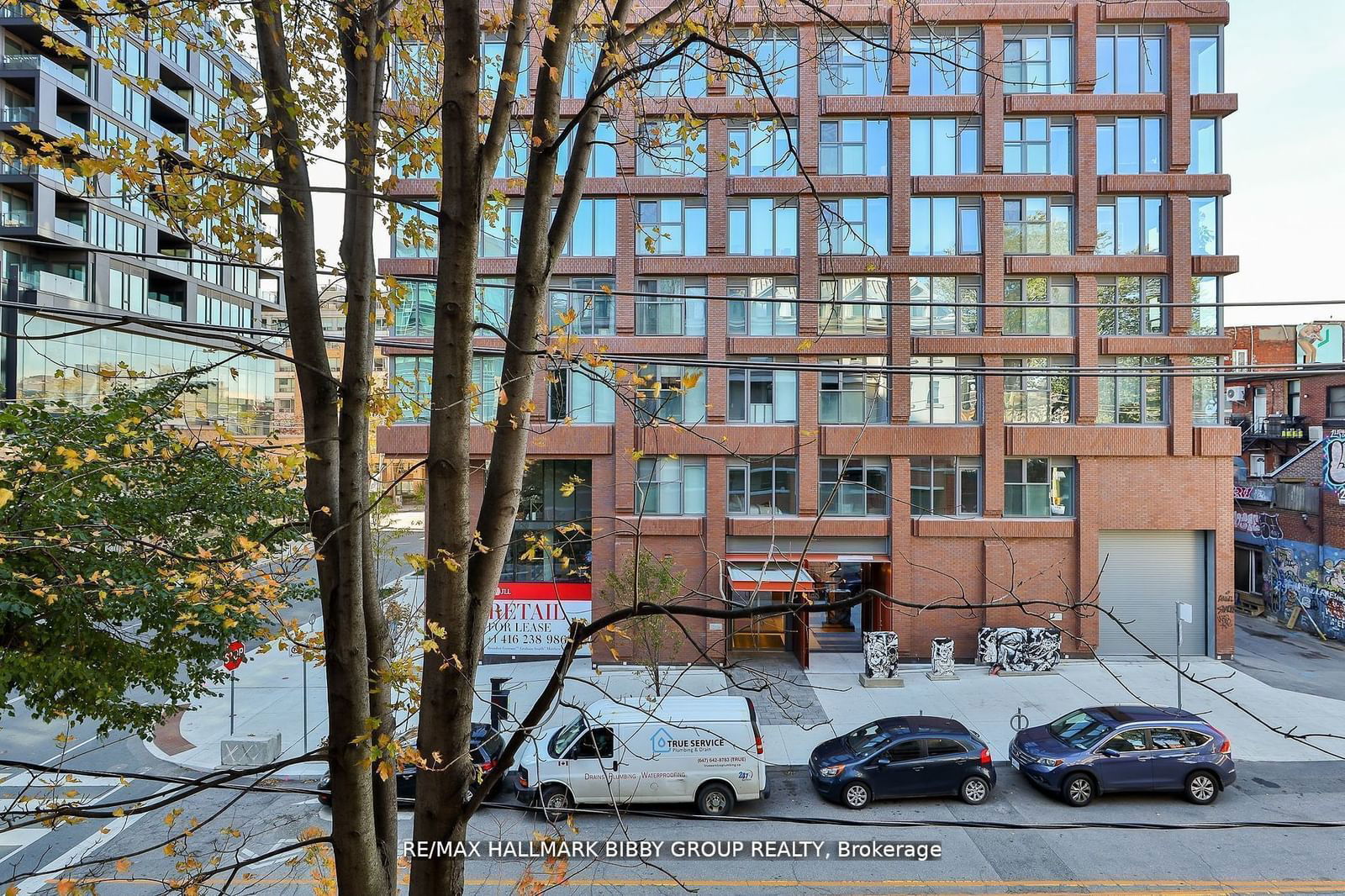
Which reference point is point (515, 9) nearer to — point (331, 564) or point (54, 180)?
point (331, 564)

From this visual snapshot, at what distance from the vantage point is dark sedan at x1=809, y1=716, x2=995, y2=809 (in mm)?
11719

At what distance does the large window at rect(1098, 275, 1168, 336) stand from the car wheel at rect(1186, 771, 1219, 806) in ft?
40.6

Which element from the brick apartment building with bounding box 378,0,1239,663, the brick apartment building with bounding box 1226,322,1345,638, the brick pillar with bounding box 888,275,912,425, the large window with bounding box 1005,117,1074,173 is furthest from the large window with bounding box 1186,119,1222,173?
the brick pillar with bounding box 888,275,912,425

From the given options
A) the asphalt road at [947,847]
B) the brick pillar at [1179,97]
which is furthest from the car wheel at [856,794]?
the brick pillar at [1179,97]

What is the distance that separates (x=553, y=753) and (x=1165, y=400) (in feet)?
61.9

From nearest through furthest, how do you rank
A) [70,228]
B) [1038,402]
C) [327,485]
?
[327,485] → [1038,402] → [70,228]

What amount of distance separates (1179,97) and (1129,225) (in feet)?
11.7

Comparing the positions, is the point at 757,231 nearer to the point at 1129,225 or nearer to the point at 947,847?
the point at 1129,225

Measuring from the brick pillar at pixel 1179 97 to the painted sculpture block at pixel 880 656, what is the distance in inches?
595

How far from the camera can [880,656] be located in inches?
723

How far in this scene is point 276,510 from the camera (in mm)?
9828

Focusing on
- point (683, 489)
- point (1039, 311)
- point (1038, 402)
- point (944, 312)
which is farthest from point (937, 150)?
point (683, 489)

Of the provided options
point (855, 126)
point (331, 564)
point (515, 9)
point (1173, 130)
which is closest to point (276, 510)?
point (331, 564)

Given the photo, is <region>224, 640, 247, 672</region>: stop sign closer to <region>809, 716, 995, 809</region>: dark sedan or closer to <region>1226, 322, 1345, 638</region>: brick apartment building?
<region>809, 716, 995, 809</region>: dark sedan
